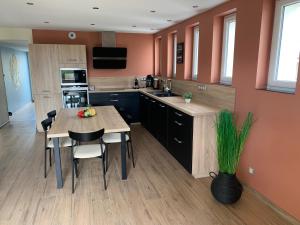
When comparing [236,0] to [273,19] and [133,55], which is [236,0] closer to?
[273,19]

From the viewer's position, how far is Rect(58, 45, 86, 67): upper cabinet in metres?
5.12

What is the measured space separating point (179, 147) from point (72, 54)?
3427 millimetres

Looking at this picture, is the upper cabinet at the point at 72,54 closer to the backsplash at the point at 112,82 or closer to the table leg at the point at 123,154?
the backsplash at the point at 112,82

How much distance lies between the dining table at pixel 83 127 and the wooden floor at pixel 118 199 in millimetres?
279

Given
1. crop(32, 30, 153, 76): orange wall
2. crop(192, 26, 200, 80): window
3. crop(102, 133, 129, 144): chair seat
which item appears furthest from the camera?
crop(32, 30, 153, 76): orange wall

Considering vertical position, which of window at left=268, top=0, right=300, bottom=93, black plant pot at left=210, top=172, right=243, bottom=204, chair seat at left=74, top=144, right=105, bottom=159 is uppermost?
window at left=268, top=0, right=300, bottom=93

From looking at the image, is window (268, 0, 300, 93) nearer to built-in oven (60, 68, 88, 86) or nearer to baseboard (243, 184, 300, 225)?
baseboard (243, 184, 300, 225)

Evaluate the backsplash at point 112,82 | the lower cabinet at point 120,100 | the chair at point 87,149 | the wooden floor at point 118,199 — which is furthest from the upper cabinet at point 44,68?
the chair at point 87,149

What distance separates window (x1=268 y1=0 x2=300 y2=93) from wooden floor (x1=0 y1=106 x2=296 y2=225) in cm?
138

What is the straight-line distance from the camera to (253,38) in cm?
256

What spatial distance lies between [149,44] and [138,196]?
4580 mm

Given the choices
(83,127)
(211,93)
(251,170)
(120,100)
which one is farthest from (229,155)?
(120,100)

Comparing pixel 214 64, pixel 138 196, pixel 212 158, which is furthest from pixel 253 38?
pixel 138 196

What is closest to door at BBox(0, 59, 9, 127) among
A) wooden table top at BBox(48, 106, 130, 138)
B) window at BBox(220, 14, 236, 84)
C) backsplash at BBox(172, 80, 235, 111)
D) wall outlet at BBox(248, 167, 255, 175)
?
wooden table top at BBox(48, 106, 130, 138)
